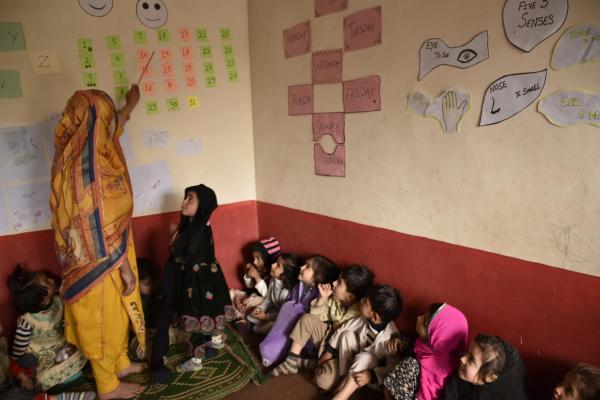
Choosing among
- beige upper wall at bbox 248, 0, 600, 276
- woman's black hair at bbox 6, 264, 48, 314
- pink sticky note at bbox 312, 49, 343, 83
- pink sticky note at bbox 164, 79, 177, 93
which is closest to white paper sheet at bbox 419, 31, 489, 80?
beige upper wall at bbox 248, 0, 600, 276

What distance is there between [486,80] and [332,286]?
1479 mm

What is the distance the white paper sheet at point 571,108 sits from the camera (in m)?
1.45

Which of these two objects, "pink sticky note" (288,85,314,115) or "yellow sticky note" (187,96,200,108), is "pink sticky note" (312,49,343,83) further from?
"yellow sticky note" (187,96,200,108)

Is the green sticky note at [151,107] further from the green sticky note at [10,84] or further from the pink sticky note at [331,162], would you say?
the pink sticky note at [331,162]

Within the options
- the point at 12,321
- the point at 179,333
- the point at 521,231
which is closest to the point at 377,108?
the point at 521,231

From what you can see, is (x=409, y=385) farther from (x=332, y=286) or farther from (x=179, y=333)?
(x=179, y=333)

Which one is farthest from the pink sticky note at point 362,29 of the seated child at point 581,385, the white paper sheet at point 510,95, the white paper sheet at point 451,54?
the seated child at point 581,385

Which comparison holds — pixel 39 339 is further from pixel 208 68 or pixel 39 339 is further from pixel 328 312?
pixel 208 68

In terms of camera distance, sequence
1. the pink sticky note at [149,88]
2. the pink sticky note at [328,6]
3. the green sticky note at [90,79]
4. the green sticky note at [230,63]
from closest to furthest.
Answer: the pink sticky note at [328,6], the green sticky note at [90,79], the pink sticky note at [149,88], the green sticky note at [230,63]

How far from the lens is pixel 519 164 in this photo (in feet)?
5.60

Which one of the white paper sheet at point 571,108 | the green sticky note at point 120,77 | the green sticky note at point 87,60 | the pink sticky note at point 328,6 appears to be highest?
the pink sticky note at point 328,6

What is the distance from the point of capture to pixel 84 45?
2.54 meters

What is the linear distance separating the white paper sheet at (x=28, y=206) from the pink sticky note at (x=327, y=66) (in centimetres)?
191

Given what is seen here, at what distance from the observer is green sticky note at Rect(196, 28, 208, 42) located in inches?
116
